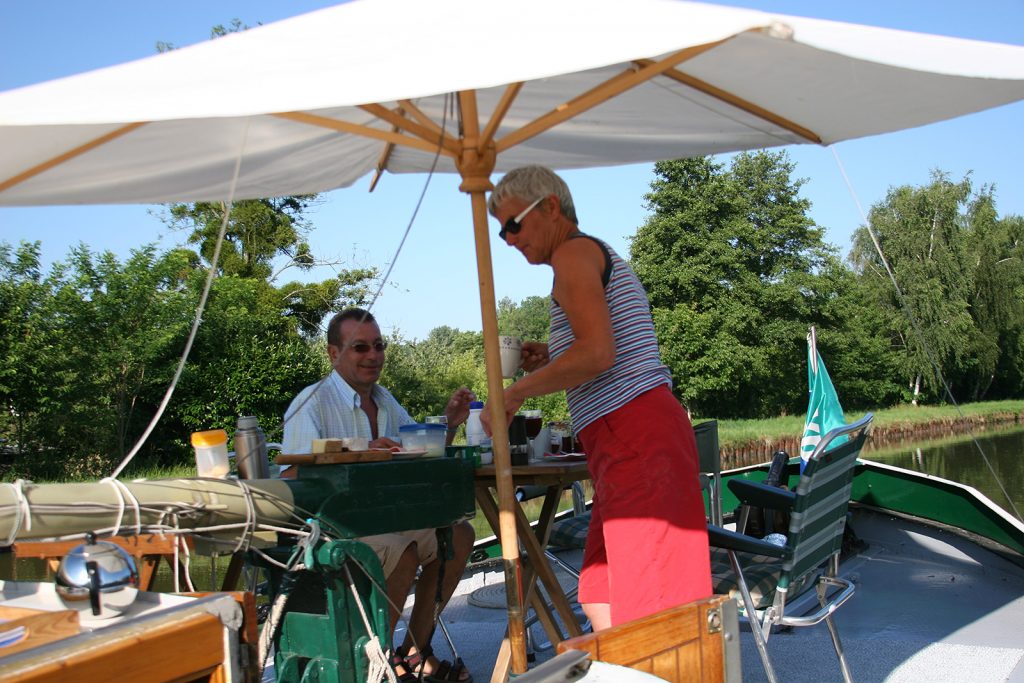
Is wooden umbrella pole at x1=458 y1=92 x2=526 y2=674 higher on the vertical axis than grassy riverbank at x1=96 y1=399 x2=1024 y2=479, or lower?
higher

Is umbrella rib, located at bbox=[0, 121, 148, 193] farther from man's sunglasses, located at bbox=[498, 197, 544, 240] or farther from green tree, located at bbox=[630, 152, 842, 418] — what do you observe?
green tree, located at bbox=[630, 152, 842, 418]

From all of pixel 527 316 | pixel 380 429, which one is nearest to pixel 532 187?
pixel 380 429

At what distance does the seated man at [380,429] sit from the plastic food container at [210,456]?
55 centimetres

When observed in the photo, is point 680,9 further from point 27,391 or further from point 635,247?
point 635,247

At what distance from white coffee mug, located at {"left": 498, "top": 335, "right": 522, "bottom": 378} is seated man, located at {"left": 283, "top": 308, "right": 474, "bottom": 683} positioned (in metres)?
0.48

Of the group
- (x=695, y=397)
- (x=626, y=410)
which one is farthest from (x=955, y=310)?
(x=626, y=410)

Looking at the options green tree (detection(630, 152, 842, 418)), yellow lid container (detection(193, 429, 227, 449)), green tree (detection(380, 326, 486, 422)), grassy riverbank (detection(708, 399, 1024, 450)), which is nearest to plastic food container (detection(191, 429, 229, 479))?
yellow lid container (detection(193, 429, 227, 449))

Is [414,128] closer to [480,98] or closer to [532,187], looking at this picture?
[532,187]

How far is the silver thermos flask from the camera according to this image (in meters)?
2.68

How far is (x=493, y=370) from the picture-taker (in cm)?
261

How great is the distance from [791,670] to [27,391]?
14.8 metres

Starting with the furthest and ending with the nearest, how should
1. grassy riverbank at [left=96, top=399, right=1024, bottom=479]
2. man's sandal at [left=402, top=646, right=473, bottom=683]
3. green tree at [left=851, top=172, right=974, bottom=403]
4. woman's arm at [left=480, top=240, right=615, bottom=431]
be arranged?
green tree at [left=851, top=172, right=974, bottom=403]
grassy riverbank at [left=96, top=399, right=1024, bottom=479]
man's sandal at [left=402, top=646, right=473, bottom=683]
woman's arm at [left=480, top=240, right=615, bottom=431]

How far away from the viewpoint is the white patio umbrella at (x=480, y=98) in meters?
1.77

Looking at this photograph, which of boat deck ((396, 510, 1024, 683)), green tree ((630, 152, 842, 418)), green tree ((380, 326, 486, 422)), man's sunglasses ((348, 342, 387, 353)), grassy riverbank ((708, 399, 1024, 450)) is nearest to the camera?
boat deck ((396, 510, 1024, 683))
